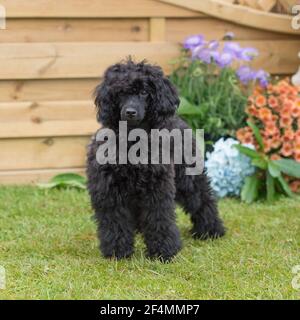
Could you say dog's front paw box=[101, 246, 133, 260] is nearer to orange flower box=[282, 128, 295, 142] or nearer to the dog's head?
the dog's head

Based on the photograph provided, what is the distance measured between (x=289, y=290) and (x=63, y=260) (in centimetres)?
123

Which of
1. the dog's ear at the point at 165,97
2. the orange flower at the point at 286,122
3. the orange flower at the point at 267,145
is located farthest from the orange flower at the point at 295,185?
the dog's ear at the point at 165,97

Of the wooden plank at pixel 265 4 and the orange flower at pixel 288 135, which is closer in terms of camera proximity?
the orange flower at pixel 288 135

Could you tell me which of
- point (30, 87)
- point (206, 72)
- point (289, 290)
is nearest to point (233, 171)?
point (206, 72)

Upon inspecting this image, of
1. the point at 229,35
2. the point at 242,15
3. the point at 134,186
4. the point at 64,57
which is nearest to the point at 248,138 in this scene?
the point at 229,35

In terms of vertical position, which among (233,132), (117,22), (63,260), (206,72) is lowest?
(63,260)

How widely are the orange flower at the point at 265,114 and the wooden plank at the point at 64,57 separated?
0.93 meters

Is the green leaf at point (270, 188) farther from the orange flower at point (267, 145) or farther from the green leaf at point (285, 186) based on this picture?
the orange flower at point (267, 145)

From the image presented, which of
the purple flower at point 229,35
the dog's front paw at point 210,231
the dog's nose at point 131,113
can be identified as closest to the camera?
the dog's nose at point 131,113

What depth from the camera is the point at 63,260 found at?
12.3 feet

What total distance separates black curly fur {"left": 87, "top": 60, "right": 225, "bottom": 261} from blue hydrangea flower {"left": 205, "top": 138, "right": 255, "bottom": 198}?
1.54 metres

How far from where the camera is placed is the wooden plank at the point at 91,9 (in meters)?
5.36

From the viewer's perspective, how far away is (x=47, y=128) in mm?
5461
